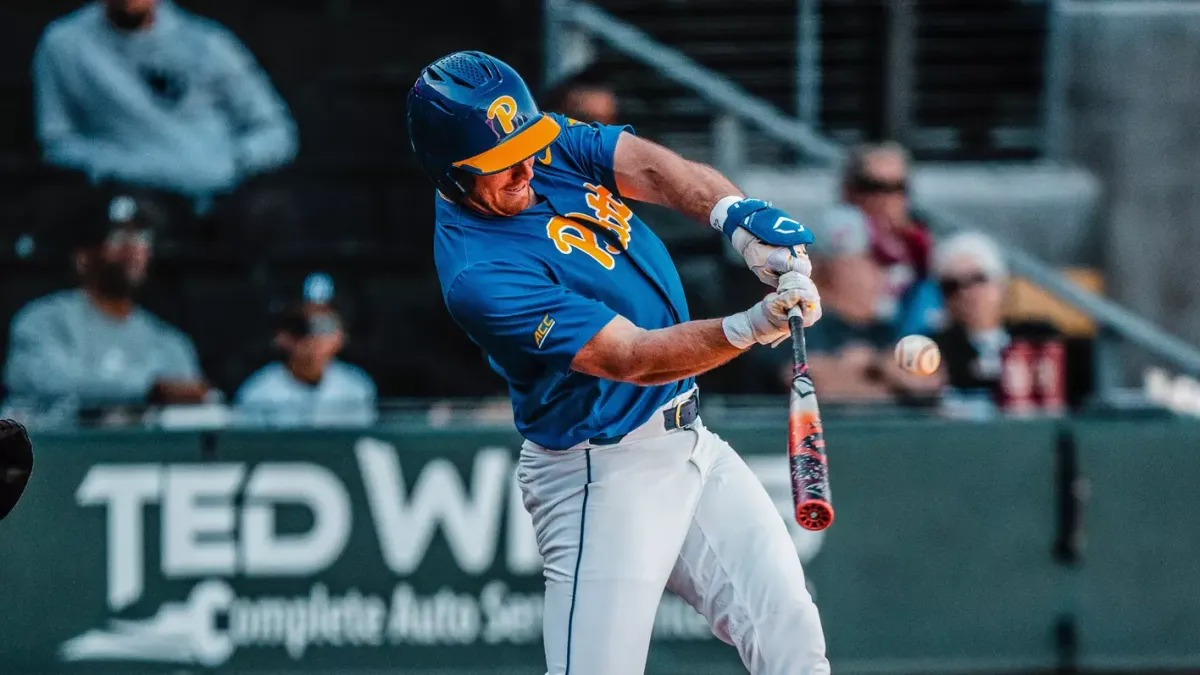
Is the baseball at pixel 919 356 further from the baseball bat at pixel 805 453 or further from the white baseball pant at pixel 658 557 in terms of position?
the white baseball pant at pixel 658 557

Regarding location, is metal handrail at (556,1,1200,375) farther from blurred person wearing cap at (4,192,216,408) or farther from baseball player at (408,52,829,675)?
baseball player at (408,52,829,675)

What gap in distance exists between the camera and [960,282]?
24.5 feet

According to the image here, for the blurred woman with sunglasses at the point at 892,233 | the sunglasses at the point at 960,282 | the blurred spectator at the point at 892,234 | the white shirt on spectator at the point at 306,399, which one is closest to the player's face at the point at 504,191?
the white shirt on spectator at the point at 306,399

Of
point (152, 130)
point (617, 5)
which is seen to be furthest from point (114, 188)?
point (617, 5)

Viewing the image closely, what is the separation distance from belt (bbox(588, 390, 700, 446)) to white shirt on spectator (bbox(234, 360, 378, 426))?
254cm

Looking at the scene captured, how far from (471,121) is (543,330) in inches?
20.9

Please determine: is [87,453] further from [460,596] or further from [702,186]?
[702,186]

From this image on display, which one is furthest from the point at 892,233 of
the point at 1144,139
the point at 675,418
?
the point at 675,418

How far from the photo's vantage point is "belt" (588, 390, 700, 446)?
437 centimetres

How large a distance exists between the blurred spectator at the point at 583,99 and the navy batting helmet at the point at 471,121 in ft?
7.57

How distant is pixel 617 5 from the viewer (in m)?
9.30

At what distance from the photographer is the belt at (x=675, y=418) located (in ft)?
14.3

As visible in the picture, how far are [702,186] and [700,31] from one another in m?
5.25

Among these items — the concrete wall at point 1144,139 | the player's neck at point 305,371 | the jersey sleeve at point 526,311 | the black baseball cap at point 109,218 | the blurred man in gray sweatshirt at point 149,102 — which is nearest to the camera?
the jersey sleeve at point 526,311
